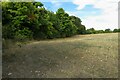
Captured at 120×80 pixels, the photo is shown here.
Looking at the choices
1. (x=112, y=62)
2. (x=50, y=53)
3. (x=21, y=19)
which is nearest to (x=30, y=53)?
(x=50, y=53)

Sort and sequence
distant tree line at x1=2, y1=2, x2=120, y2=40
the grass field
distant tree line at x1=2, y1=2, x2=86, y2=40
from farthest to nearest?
distant tree line at x1=2, y1=2, x2=86, y2=40 < distant tree line at x1=2, y1=2, x2=120, y2=40 < the grass field

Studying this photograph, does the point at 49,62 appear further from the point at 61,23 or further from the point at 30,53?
the point at 61,23

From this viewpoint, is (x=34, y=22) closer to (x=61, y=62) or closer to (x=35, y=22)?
(x=35, y=22)

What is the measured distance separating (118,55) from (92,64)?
1.68 meters

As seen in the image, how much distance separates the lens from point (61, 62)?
8.59 meters

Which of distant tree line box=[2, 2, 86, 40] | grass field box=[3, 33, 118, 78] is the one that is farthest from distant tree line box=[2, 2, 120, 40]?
grass field box=[3, 33, 118, 78]

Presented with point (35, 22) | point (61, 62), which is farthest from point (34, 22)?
point (61, 62)

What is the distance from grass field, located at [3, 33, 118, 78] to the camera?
7656 millimetres

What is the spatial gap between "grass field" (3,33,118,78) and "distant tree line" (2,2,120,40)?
794 mm

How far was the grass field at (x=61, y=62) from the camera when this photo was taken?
766cm

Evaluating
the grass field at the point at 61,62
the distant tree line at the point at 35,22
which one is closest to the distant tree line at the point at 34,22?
the distant tree line at the point at 35,22

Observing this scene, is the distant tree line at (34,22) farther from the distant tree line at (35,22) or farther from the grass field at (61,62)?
the grass field at (61,62)

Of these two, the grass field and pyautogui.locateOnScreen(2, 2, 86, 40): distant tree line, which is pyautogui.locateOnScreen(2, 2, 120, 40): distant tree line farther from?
the grass field

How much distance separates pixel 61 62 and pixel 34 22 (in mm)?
5681
